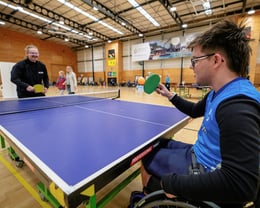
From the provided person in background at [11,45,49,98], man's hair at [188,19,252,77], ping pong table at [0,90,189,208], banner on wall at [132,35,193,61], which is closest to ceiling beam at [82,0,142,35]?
banner on wall at [132,35,193,61]

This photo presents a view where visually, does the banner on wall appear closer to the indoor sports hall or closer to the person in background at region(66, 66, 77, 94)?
the indoor sports hall

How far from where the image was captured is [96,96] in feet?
18.5

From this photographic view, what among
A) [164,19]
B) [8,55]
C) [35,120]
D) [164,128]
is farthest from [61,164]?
[8,55]

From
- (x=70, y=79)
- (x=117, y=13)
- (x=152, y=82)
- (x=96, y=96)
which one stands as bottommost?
(x=96, y=96)

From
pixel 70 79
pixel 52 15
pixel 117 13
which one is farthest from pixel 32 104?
pixel 52 15

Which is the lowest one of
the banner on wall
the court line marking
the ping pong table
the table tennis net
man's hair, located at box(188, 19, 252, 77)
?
the court line marking

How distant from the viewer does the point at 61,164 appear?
2.87 ft

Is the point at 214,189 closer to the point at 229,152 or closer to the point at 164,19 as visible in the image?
the point at 229,152

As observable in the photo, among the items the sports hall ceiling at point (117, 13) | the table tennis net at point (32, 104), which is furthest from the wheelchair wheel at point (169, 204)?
the sports hall ceiling at point (117, 13)

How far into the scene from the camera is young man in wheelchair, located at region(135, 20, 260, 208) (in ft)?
1.97

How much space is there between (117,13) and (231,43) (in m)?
12.8

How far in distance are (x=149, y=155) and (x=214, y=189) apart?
651 millimetres

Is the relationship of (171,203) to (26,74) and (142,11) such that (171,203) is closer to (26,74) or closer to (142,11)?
(26,74)

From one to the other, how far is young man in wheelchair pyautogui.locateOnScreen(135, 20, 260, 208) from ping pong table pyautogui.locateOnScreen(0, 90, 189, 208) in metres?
0.24
